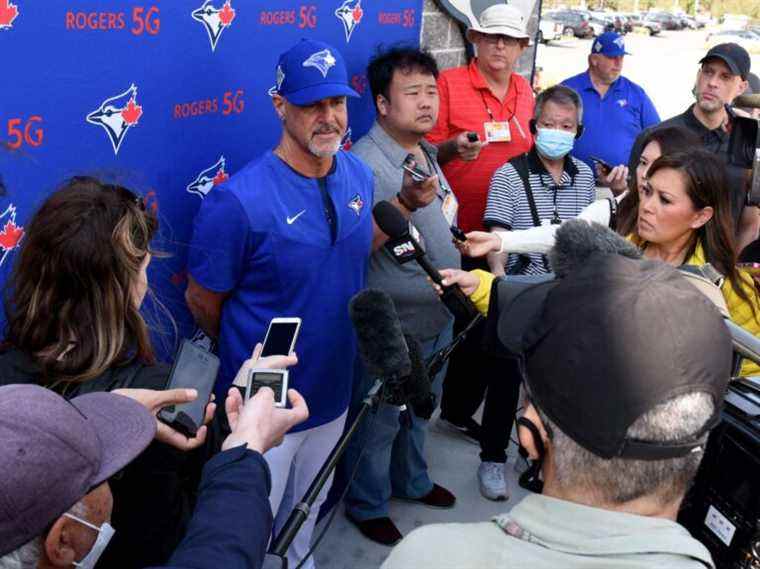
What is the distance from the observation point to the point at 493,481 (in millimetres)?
3674

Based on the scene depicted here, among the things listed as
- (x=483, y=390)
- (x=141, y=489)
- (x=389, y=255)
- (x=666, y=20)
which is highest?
(x=666, y=20)

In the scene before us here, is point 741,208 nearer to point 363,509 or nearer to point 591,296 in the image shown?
point 363,509

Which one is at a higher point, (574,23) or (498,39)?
(574,23)

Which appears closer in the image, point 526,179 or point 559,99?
point 526,179

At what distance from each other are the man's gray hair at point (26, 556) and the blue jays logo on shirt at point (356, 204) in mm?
1654

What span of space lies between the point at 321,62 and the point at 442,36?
1.83 meters

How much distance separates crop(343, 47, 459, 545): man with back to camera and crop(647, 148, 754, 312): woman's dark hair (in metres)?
0.90

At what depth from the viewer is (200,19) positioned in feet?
7.94

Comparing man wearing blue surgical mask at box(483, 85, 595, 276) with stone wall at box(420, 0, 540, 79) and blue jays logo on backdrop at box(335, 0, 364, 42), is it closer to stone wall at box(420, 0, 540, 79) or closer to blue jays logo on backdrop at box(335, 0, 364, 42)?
stone wall at box(420, 0, 540, 79)

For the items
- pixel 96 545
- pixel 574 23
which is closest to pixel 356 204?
pixel 96 545

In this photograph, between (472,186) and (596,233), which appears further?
(472,186)

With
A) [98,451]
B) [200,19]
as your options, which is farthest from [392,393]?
[200,19]

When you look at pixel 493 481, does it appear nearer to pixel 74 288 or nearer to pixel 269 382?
pixel 269 382

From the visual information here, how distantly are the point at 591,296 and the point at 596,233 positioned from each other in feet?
2.07
